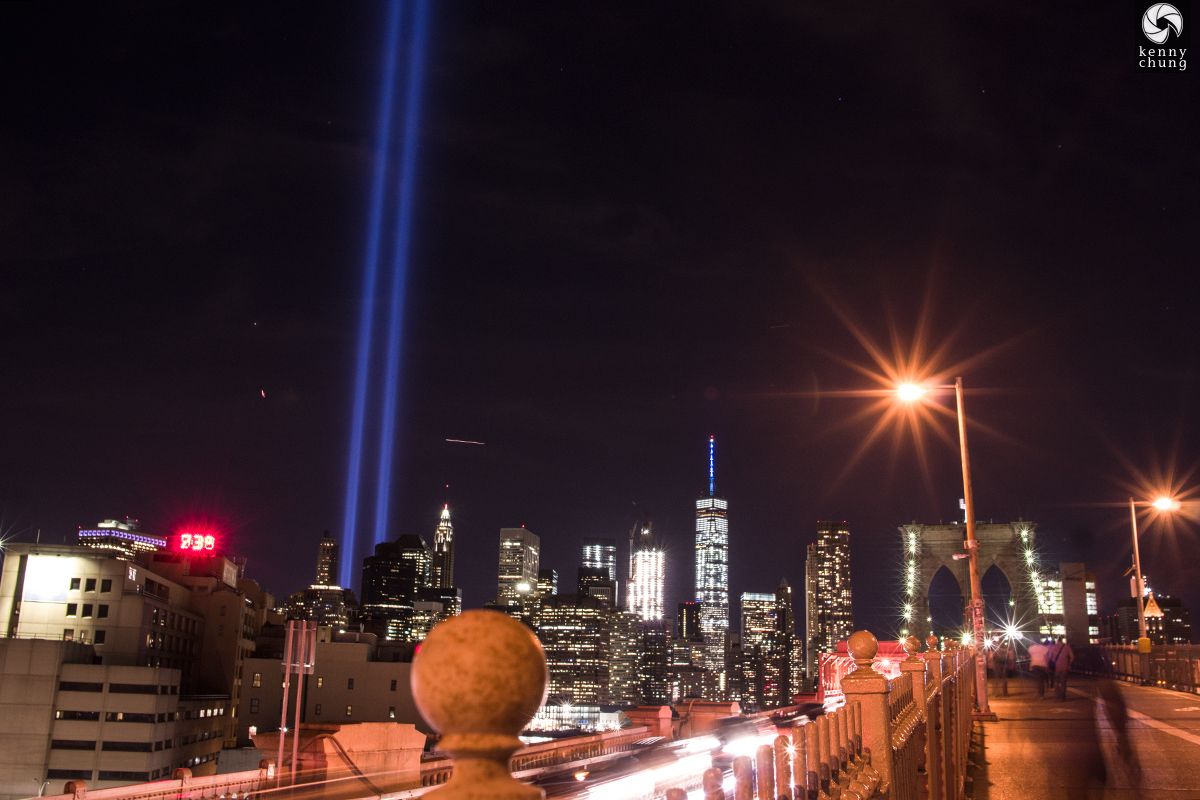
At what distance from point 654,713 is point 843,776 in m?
30.6

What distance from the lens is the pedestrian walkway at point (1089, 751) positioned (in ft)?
36.2

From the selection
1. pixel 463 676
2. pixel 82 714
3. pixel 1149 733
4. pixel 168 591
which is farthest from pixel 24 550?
pixel 463 676

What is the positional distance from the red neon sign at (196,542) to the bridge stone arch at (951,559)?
73.0m

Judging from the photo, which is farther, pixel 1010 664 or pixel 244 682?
pixel 244 682

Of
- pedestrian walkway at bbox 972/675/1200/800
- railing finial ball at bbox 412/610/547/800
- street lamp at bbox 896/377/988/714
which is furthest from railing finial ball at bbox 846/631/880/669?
street lamp at bbox 896/377/988/714

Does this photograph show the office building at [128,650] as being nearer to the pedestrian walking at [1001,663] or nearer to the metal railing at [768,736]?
the pedestrian walking at [1001,663]

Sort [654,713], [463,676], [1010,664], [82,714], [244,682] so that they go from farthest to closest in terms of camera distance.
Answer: [244,682] < [82,714] < [1010,664] < [654,713] < [463,676]

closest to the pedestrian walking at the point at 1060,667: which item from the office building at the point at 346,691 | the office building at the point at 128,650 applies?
the office building at the point at 128,650

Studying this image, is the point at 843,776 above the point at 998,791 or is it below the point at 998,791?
above

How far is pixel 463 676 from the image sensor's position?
1.74 metres

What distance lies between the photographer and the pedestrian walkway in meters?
11.0

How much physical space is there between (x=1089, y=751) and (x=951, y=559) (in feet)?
278

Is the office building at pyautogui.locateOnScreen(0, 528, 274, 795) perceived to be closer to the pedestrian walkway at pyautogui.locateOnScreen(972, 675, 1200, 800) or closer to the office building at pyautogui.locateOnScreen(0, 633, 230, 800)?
the office building at pyautogui.locateOnScreen(0, 633, 230, 800)

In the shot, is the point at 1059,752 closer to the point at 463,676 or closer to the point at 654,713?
the point at 463,676
